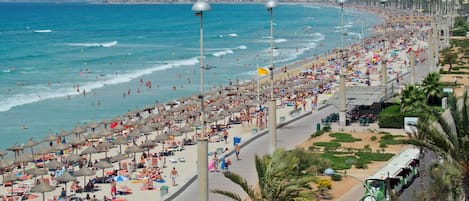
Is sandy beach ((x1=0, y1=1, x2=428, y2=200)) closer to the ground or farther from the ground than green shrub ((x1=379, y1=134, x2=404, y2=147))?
closer to the ground

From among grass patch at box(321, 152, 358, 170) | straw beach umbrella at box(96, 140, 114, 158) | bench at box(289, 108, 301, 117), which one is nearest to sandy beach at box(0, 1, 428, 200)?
bench at box(289, 108, 301, 117)

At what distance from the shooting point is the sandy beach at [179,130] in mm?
28984

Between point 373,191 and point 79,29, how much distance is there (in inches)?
4781

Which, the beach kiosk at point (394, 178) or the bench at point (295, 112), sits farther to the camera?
the bench at point (295, 112)

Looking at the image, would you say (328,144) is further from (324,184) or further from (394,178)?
(394,178)

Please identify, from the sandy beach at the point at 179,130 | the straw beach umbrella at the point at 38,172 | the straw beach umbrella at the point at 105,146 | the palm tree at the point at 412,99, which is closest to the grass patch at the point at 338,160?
the sandy beach at the point at 179,130

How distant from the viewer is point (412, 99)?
36031 millimetres

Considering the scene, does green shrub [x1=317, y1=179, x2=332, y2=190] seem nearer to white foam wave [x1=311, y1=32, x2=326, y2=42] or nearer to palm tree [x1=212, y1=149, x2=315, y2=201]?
palm tree [x1=212, y1=149, x2=315, y2=201]

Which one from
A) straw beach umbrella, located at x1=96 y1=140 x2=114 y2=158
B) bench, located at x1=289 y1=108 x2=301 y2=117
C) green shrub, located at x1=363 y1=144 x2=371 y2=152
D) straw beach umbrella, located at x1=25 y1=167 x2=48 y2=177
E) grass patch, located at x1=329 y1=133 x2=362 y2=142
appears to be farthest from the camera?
bench, located at x1=289 y1=108 x2=301 y2=117

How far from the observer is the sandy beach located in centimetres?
2898

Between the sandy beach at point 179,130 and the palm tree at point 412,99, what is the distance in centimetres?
490

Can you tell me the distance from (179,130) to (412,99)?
33.6ft

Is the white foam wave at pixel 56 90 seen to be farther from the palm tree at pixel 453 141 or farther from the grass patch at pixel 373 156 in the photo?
the palm tree at pixel 453 141

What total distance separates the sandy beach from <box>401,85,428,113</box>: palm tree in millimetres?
4903
